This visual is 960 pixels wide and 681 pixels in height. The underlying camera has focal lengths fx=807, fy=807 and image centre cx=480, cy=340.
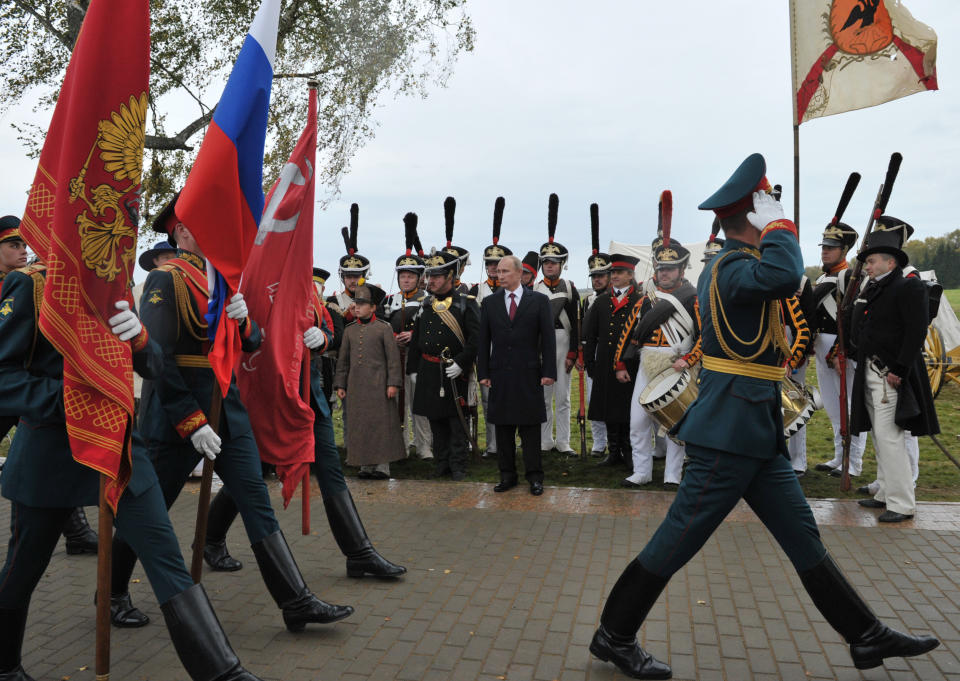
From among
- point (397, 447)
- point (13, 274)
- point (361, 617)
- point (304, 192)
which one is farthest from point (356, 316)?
point (13, 274)

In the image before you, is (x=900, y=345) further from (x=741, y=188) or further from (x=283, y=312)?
(x=283, y=312)

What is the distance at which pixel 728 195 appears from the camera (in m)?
3.85

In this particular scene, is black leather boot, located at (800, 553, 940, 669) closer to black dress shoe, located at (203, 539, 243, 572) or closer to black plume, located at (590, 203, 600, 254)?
black dress shoe, located at (203, 539, 243, 572)

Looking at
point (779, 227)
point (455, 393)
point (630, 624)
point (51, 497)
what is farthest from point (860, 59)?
point (51, 497)

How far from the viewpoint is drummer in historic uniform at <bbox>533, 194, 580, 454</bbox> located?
9.79 m

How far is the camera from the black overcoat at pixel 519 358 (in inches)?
303

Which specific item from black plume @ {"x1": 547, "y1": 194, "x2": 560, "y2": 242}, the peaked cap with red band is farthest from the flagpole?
black plume @ {"x1": 547, "y1": 194, "x2": 560, "y2": 242}

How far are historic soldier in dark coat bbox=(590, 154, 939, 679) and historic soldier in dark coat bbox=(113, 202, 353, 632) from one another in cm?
164

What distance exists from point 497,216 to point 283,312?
6.27 metres

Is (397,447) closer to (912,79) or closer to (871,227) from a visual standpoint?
(871,227)

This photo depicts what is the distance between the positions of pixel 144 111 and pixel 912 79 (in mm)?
6665

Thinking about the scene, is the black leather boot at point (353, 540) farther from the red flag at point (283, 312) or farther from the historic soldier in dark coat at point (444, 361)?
the historic soldier in dark coat at point (444, 361)

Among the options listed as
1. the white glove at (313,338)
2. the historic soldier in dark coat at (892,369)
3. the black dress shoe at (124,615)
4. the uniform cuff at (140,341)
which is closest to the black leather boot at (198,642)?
the uniform cuff at (140,341)

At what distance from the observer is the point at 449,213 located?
9.91 metres
